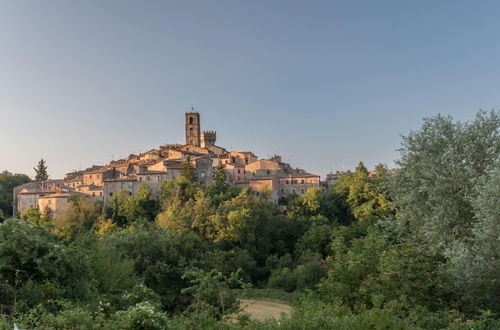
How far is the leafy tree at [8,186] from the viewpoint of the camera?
63.8 meters

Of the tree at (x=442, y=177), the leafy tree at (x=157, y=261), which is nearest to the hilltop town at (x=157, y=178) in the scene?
the leafy tree at (x=157, y=261)

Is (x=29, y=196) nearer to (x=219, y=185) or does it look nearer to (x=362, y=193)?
(x=219, y=185)

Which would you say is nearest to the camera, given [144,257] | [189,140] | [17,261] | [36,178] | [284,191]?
[17,261]

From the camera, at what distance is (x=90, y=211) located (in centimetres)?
5134

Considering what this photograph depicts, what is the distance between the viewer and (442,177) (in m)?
14.5

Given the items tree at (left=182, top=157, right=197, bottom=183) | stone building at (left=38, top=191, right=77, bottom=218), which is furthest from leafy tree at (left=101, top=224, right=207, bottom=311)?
stone building at (left=38, top=191, right=77, bottom=218)

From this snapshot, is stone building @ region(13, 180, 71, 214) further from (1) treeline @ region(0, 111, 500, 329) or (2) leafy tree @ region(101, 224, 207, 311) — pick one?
(2) leafy tree @ region(101, 224, 207, 311)

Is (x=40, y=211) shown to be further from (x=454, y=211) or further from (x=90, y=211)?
(x=454, y=211)

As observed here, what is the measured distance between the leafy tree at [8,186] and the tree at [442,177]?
55.7 meters

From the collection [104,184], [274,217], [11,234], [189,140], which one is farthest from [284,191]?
[11,234]

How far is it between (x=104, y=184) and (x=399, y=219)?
150 feet

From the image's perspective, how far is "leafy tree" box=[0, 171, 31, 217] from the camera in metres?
63.8

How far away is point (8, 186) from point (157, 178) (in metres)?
28.6

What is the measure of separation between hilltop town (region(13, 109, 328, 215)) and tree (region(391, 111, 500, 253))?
133 feet
